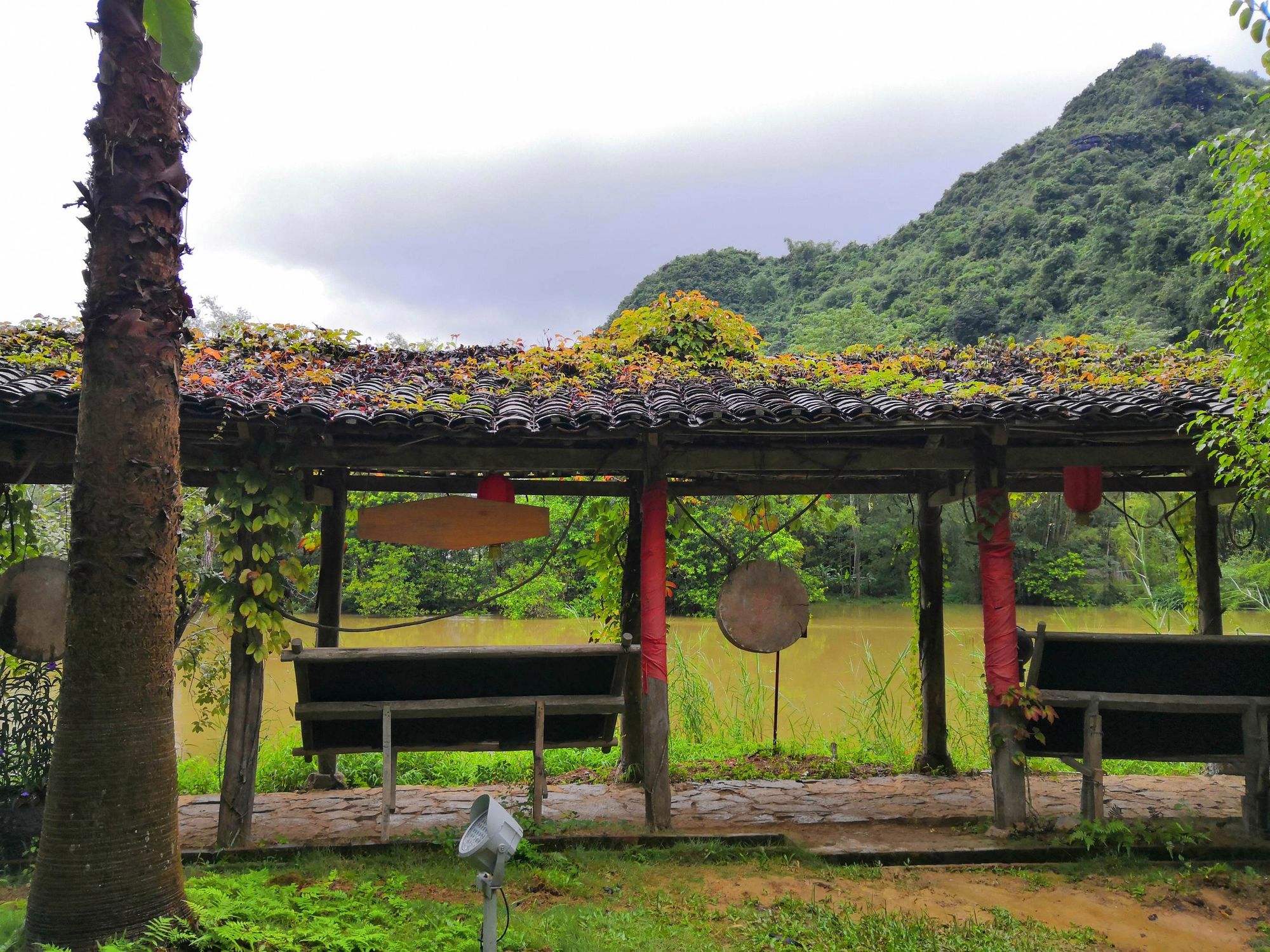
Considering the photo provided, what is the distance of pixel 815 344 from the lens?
1203 inches

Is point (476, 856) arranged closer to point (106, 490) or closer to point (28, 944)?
point (28, 944)

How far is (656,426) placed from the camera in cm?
489

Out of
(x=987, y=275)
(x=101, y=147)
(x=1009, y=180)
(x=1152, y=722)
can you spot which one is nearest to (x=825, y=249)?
(x=1009, y=180)

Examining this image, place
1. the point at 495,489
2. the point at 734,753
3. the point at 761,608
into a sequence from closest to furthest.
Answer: the point at 495,489
the point at 761,608
the point at 734,753

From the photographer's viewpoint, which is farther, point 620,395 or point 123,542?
point 620,395

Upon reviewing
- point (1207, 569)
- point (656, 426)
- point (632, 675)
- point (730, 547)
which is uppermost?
point (656, 426)

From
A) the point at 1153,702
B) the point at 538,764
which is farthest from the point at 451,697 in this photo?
the point at 1153,702

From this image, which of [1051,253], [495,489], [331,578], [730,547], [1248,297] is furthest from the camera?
[1051,253]

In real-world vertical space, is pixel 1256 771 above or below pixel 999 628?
below

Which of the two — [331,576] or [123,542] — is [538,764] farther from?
[123,542]

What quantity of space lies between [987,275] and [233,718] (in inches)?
1255

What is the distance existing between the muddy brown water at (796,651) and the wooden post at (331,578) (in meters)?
2.08

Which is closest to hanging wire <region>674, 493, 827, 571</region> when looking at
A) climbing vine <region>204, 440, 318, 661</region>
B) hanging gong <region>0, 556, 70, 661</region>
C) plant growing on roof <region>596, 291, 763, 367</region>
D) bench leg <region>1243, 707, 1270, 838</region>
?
plant growing on roof <region>596, 291, 763, 367</region>

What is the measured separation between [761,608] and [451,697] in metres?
2.36
